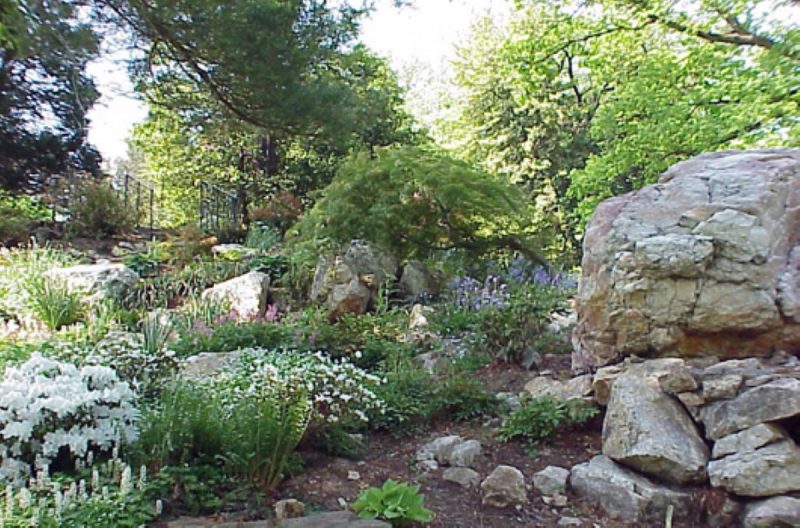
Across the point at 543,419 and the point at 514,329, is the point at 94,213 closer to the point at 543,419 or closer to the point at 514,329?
the point at 514,329

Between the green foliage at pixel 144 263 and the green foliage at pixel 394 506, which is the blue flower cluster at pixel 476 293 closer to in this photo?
the green foliage at pixel 394 506

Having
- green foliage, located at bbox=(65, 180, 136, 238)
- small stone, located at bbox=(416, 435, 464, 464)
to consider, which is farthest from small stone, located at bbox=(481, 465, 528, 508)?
green foliage, located at bbox=(65, 180, 136, 238)

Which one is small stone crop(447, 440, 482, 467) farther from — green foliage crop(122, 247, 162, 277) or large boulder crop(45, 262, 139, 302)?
green foliage crop(122, 247, 162, 277)

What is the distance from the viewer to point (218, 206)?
44.9 ft

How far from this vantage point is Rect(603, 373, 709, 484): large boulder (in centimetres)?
263

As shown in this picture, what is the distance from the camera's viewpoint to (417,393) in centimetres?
391

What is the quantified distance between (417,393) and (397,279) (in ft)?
11.6

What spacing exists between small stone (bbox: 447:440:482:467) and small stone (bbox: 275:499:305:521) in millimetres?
962

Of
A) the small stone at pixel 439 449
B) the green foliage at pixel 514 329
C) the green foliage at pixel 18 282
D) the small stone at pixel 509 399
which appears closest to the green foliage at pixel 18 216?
the green foliage at pixel 18 282

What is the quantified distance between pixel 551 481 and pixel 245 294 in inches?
187

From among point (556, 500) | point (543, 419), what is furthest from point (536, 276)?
point (556, 500)

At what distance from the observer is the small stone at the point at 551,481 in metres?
2.81

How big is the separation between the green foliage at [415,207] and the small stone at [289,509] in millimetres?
4963

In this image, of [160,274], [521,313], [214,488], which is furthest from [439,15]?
[160,274]
